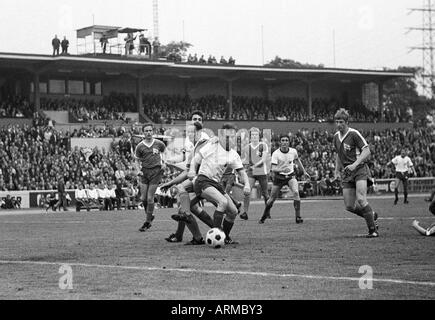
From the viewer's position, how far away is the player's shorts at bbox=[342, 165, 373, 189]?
646 inches

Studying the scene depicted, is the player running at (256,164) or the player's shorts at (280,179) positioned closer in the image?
the player's shorts at (280,179)

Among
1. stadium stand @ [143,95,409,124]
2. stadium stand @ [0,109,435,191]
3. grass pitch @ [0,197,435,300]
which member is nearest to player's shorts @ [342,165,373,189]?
grass pitch @ [0,197,435,300]

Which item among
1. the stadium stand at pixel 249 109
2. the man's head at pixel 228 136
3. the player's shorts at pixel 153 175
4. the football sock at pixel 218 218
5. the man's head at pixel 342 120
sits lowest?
the football sock at pixel 218 218

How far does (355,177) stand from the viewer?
16438 millimetres

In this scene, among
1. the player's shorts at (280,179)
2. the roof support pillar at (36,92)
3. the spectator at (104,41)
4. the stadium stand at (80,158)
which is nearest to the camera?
the player's shorts at (280,179)

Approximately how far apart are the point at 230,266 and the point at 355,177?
535cm

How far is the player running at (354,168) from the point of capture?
53.3 feet

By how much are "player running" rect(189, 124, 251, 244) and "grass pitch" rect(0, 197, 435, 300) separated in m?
0.67

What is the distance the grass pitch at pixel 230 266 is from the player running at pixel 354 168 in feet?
1.72

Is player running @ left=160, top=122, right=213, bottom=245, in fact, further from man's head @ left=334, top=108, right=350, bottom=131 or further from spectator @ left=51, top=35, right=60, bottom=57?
spectator @ left=51, top=35, right=60, bottom=57

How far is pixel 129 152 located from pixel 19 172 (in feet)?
27.4

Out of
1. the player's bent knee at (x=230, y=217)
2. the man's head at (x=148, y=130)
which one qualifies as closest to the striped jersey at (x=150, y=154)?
the man's head at (x=148, y=130)

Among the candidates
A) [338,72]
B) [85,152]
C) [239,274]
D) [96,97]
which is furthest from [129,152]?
[239,274]

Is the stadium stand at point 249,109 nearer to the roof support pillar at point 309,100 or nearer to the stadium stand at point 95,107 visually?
the roof support pillar at point 309,100
